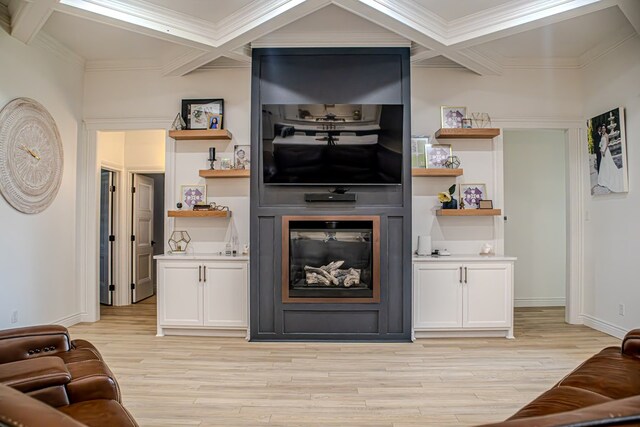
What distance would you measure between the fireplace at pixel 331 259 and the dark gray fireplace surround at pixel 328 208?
1.6 inches

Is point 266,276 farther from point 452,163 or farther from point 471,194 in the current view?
point 471,194

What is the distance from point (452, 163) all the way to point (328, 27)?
199 cm

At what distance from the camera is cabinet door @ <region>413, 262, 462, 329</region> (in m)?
3.93

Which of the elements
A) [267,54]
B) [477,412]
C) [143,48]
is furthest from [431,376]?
[143,48]

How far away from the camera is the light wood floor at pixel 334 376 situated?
2.38m

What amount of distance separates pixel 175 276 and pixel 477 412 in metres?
3.05

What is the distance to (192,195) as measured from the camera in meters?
4.44

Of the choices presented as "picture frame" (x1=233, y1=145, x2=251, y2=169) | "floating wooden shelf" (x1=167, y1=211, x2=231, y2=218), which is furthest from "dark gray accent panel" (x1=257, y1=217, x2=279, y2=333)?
"picture frame" (x1=233, y1=145, x2=251, y2=169)

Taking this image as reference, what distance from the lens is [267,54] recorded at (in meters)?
3.92

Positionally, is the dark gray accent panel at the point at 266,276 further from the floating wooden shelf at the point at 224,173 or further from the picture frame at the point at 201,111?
the picture frame at the point at 201,111

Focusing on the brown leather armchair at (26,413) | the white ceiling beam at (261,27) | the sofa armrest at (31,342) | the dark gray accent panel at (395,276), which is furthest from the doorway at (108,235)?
the brown leather armchair at (26,413)

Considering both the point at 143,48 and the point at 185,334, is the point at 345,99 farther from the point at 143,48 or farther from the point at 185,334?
the point at 185,334

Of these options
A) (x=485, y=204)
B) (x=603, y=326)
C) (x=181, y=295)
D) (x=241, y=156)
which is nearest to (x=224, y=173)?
(x=241, y=156)

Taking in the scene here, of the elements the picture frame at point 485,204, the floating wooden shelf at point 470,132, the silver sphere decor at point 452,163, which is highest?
the floating wooden shelf at point 470,132
